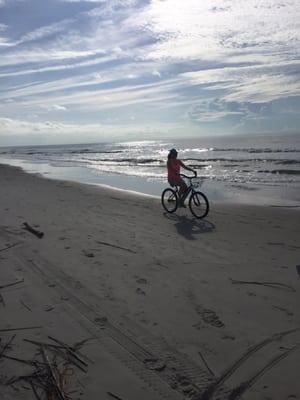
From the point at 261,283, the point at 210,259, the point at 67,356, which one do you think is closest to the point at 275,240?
the point at 210,259

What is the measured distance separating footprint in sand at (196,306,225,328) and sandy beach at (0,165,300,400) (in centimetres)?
1

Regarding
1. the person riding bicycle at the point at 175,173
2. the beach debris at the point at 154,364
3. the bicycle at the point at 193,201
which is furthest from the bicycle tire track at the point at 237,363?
the person riding bicycle at the point at 175,173

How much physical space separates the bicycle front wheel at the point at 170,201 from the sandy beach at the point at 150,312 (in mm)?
2819

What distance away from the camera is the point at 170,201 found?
1280cm

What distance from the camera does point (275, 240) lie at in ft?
28.4

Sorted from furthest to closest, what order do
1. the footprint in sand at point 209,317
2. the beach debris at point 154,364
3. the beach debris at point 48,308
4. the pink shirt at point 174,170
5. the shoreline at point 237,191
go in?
the shoreline at point 237,191
the pink shirt at point 174,170
the beach debris at point 48,308
the footprint in sand at point 209,317
the beach debris at point 154,364

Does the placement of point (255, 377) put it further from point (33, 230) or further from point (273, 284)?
point (33, 230)

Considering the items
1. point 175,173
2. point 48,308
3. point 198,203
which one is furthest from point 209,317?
point 175,173

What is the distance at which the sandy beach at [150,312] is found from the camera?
3512 millimetres

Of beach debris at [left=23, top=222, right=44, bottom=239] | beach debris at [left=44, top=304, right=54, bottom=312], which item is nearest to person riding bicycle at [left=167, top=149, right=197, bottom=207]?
beach debris at [left=23, top=222, right=44, bottom=239]

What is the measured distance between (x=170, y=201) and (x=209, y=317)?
812cm

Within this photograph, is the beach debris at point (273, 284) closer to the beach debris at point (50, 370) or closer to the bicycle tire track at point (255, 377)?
the bicycle tire track at point (255, 377)

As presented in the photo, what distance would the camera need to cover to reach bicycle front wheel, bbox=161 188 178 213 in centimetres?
1250

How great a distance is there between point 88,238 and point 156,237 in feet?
4.86
